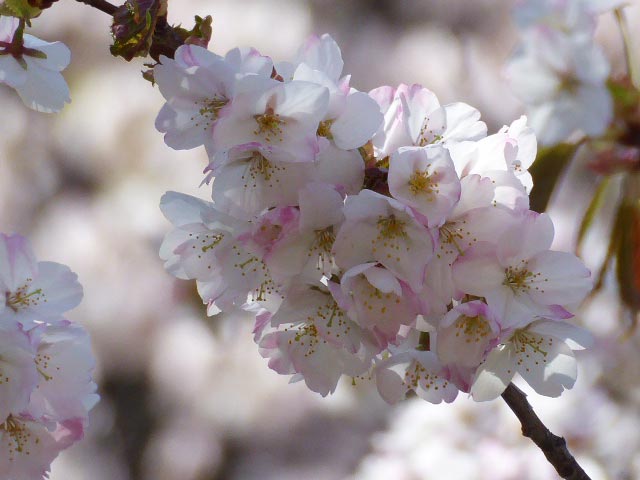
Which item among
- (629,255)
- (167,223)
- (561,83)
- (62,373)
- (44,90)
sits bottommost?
(167,223)

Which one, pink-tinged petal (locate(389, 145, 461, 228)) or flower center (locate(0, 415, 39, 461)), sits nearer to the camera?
pink-tinged petal (locate(389, 145, 461, 228))

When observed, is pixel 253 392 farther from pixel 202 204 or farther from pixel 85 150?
pixel 202 204

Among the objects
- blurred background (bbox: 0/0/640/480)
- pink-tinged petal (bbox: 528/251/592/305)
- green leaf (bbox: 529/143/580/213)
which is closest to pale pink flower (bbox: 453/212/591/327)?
pink-tinged petal (bbox: 528/251/592/305)

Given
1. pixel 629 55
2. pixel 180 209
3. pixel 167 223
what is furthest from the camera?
pixel 167 223

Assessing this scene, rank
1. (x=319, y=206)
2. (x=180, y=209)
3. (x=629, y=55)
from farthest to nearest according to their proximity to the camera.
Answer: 1. (x=629, y=55)
2. (x=180, y=209)
3. (x=319, y=206)

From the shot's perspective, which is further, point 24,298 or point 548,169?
point 548,169

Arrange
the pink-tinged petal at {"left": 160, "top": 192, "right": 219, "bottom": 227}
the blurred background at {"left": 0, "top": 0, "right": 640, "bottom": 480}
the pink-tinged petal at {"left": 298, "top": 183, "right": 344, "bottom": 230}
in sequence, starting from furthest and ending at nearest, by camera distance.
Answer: the blurred background at {"left": 0, "top": 0, "right": 640, "bottom": 480}
the pink-tinged petal at {"left": 160, "top": 192, "right": 219, "bottom": 227}
the pink-tinged petal at {"left": 298, "top": 183, "right": 344, "bottom": 230}

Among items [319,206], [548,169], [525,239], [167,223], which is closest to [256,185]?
[319,206]

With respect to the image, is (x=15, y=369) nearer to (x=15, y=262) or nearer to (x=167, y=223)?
(x=15, y=262)

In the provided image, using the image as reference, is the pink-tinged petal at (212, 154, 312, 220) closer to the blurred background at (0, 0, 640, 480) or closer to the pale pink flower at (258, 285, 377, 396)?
the pale pink flower at (258, 285, 377, 396)
